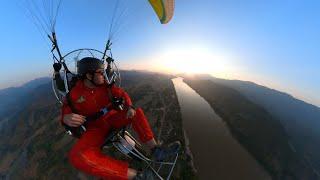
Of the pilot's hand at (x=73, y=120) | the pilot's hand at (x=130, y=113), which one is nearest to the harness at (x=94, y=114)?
the pilot's hand at (x=73, y=120)

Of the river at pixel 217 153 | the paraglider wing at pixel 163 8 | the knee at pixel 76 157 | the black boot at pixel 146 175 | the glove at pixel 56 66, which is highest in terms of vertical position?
the paraglider wing at pixel 163 8

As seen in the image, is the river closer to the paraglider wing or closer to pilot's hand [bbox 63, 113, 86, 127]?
the paraglider wing

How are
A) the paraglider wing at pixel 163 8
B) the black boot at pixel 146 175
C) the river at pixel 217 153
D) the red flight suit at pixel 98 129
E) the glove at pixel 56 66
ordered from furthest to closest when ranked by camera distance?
the river at pixel 217 153 → the paraglider wing at pixel 163 8 → the glove at pixel 56 66 → the black boot at pixel 146 175 → the red flight suit at pixel 98 129

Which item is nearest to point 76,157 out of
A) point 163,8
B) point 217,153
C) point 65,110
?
point 65,110

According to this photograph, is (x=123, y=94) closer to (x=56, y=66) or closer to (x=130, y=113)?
(x=130, y=113)

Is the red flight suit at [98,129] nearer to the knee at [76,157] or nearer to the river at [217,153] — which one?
the knee at [76,157]

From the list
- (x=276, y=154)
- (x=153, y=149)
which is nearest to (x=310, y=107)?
(x=276, y=154)
